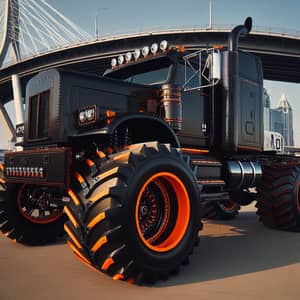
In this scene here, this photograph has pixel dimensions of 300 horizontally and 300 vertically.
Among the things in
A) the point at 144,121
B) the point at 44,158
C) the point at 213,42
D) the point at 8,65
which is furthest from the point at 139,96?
the point at 8,65

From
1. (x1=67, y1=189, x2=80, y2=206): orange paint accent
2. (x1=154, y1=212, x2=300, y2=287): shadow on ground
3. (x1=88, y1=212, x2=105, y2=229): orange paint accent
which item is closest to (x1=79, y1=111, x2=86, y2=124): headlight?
(x1=67, y1=189, x2=80, y2=206): orange paint accent

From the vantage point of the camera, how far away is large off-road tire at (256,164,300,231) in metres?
6.40

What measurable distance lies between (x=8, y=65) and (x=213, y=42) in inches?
1027

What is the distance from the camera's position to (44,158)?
4.08m

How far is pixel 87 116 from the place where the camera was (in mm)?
4113

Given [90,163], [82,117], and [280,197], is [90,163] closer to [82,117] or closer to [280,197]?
[82,117]

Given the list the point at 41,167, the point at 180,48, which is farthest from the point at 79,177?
the point at 180,48

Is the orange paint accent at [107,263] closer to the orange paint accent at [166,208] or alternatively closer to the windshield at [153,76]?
the orange paint accent at [166,208]

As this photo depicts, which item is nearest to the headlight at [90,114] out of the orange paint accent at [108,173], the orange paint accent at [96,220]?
the orange paint accent at [108,173]

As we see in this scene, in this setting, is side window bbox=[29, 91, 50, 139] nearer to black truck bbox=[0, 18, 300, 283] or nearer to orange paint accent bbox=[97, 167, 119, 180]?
black truck bbox=[0, 18, 300, 283]

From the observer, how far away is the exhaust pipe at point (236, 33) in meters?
6.17

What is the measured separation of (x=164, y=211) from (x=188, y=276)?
82 centimetres

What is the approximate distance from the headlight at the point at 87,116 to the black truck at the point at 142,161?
2 cm

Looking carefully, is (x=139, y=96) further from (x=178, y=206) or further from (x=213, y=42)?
(x=213, y=42)
